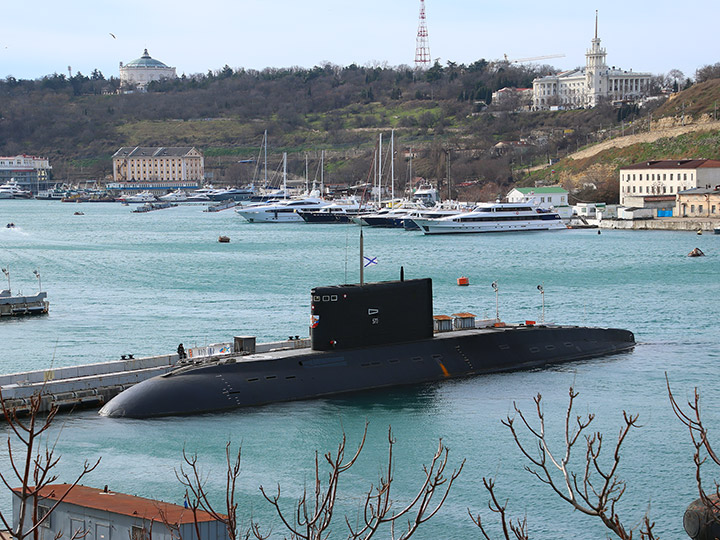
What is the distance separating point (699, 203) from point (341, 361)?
73.3 metres

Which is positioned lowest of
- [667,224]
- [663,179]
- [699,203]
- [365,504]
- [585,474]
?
[365,504]

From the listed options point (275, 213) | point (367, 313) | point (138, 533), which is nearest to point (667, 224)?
point (275, 213)

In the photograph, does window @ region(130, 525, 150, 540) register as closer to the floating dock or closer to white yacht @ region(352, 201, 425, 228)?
the floating dock

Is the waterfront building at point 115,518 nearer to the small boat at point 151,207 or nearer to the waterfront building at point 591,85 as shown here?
the small boat at point 151,207

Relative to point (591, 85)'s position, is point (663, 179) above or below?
below

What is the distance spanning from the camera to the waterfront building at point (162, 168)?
19538cm

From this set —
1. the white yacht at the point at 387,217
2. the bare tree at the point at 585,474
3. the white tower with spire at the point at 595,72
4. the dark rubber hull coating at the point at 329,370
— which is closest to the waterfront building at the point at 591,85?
the white tower with spire at the point at 595,72

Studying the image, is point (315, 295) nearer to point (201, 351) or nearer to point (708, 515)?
point (201, 351)

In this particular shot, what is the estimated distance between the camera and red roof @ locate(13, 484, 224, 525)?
506 inches

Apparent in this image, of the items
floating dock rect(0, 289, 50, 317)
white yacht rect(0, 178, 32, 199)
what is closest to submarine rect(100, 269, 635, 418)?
floating dock rect(0, 289, 50, 317)

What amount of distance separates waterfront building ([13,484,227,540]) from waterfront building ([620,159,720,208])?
89577mm

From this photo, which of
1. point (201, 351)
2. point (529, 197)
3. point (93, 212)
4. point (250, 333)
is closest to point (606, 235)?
point (529, 197)

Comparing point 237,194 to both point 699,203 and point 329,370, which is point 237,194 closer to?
point 699,203

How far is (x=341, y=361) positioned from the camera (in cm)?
2642
